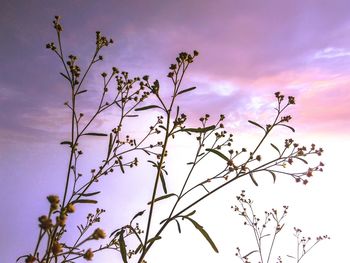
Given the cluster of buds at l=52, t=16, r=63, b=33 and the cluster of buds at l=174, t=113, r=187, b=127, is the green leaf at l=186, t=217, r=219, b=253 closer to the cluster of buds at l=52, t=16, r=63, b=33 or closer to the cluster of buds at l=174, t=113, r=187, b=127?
the cluster of buds at l=174, t=113, r=187, b=127

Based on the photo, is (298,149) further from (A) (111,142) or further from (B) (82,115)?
(B) (82,115)

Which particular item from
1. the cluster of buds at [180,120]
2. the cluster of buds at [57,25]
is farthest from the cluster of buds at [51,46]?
the cluster of buds at [180,120]

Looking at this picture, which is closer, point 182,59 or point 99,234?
point 99,234

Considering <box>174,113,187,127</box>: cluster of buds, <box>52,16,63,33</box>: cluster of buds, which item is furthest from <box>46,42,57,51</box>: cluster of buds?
<box>174,113,187,127</box>: cluster of buds

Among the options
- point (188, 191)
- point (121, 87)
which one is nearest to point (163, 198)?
point (188, 191)

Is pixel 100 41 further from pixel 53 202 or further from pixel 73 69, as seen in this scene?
pixel 53 202

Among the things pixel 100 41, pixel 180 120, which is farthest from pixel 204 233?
pixel 100 41

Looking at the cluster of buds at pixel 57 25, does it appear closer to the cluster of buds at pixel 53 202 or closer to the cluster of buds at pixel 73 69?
the cluster of buds at pixel 73 69

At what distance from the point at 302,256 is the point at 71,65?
836 cm

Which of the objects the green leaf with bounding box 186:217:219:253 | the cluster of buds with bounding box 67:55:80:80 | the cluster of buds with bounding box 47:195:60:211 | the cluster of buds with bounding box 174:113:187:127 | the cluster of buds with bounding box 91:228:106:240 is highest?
the cluster of buds with bounding box 67:55:80:80

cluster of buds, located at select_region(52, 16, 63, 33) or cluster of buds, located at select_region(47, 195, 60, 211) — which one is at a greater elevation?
cluster of buds, located at select_region(52, 16, 63, 33)

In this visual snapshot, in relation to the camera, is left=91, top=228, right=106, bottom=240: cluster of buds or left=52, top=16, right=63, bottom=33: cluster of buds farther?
left=52, top=16, right=63, bottom=33: cluster of buds

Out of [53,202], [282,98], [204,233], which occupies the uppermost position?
[282,98]

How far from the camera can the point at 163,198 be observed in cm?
283
